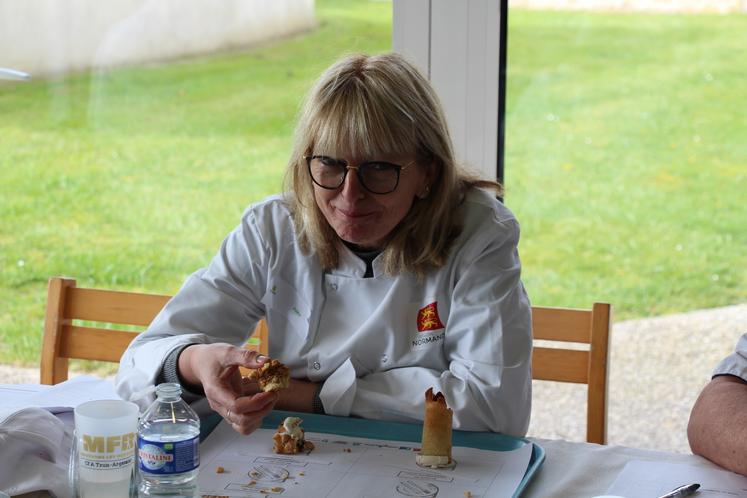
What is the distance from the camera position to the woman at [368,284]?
65.1 inches

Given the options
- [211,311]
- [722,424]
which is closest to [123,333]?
[211,311]

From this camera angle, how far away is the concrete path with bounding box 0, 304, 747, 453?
266cm

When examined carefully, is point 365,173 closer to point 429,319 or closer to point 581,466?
point 429,319

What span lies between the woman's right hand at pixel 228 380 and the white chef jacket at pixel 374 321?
8cm

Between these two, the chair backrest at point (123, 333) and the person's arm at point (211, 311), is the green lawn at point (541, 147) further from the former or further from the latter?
the person's arm at point (211, 311)

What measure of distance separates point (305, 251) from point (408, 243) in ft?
0.69

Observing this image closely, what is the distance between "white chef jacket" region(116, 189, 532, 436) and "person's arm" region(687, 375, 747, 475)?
0.97ft

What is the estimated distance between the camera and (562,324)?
6.54ft

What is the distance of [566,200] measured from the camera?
2.64 metres

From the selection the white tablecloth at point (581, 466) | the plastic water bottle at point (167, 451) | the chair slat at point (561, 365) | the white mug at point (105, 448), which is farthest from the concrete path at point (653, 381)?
the white mug at point (105, 448)

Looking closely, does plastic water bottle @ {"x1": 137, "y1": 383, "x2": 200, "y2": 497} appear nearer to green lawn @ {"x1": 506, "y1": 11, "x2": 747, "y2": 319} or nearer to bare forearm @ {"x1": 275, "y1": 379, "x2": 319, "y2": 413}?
bare forearm @ {"x1": 275, "y1": 379, "x2": 319, "y2": 413}

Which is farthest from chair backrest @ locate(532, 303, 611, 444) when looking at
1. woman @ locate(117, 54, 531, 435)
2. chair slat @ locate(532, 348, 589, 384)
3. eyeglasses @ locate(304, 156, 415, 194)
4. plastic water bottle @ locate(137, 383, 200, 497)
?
plastic water bottle @ locate(137, 383, 200, 497)

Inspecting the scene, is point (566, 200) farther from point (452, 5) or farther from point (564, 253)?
point (452, 5)

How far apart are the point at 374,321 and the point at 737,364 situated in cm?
64
